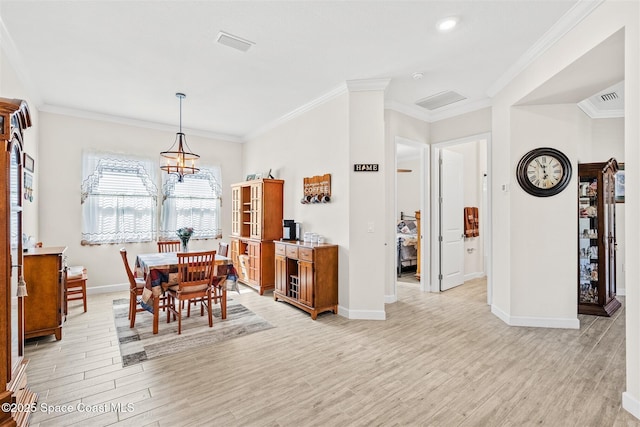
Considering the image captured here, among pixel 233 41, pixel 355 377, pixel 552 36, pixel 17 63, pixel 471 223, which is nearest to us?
pixel 355 377

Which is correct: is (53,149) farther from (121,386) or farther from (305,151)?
(121,386)

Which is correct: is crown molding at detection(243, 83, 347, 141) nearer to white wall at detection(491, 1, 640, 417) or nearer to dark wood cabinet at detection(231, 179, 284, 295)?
dark wood cabinet at detection(231, 179, 284, 295)

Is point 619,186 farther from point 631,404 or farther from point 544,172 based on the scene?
point 631,404

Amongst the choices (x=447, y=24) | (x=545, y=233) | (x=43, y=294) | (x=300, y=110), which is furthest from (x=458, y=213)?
(x=43, y=294)

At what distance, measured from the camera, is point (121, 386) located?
236 cm

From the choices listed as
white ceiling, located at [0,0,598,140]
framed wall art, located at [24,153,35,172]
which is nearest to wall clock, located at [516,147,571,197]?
white ceiling, located at [0,0,598,140]

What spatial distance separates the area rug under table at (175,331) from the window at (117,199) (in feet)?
5.03

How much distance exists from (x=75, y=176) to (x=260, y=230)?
3100 mm

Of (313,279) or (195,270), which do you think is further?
(313,279)

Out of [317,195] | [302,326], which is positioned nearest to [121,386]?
[302,326]

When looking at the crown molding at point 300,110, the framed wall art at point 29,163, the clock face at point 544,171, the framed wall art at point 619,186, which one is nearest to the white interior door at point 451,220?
the clock face at point 544,171

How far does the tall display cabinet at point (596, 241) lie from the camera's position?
3.94 meters

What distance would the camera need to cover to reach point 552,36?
2.78 metres

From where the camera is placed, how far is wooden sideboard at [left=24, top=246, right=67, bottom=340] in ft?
9.96
